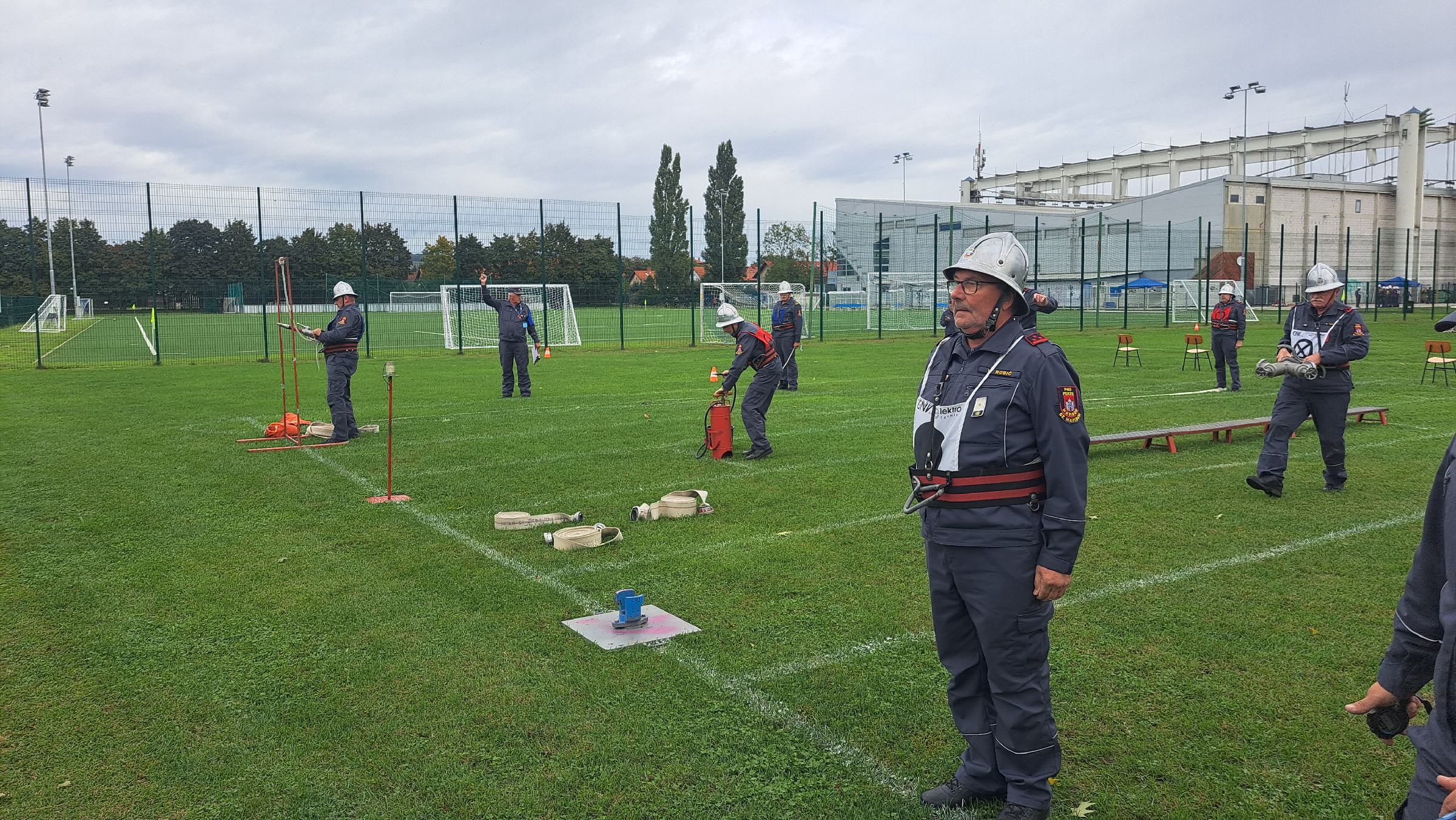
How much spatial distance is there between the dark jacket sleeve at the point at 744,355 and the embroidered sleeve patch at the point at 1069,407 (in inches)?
306

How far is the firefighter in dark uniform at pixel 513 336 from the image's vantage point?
57.7 ft

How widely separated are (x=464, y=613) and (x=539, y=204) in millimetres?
26099

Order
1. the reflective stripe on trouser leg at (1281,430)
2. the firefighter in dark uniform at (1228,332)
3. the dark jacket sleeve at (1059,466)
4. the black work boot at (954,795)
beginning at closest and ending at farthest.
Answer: the dark jacket sleeve at (1059,466) < the black work boot at (954,795) < the reflective stripe on trouser leg at (1281,430) < the firefighter in dark uniform at (1228,332)

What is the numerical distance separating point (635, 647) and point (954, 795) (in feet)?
7.26

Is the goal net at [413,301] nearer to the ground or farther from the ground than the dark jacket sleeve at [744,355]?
farther from the ground

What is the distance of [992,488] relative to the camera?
3.60 meters

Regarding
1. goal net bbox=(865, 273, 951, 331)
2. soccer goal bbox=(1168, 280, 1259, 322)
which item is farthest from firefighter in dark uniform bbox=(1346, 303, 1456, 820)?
soccer goal bbox=(1168, 280, 1259, 322)

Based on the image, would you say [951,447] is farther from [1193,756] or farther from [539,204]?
[539,204]

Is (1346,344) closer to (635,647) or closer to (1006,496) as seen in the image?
(1006,496)

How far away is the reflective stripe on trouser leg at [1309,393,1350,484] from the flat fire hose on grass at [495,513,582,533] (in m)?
7.05

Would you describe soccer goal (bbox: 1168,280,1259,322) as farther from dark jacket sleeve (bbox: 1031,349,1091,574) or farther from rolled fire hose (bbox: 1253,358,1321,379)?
dark jacket sleeve (bbox: 1031,349,1091,574)

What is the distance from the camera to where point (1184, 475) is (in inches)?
408

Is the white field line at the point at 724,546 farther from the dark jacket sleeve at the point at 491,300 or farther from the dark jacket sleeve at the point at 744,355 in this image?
the dark jacket sleeve at the point at 491,300

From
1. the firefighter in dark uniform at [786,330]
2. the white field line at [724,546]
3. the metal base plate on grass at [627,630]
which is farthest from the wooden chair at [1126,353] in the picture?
the metal base plate on grass at [627,630]
